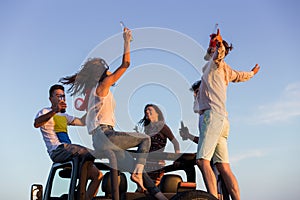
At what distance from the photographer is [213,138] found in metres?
4.47

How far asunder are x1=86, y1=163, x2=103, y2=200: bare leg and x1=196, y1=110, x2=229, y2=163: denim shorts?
909 millimetres

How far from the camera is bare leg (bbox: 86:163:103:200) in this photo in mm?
4266

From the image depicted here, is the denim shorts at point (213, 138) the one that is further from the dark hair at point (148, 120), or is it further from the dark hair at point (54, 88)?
the dark hair at point (54, 88)

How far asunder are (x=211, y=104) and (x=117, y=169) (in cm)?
120

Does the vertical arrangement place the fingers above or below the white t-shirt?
above

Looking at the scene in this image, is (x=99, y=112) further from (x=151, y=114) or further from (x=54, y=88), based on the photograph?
(x=151, y=114)

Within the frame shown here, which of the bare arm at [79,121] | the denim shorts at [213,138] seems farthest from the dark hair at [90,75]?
the denim shorts at [213,138]

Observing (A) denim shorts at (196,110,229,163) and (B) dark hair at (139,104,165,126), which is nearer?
(A) denim shorts at (196,110,229,163)

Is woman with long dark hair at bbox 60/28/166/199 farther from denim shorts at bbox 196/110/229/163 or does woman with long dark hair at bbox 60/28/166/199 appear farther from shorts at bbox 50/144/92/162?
denim shorts at bbox 196/110/229/163

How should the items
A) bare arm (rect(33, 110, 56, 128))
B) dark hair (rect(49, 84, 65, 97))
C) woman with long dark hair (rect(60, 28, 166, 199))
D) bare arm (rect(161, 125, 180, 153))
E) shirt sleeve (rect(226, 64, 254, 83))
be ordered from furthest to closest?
bare arm (rect(161, 125, 180, 153)) → dark hair (rect(49, 84, 65, 97)) → shirt sleeve (rect(226, 64, 254, 83)) → bare arm (rect(33, 110, 56, 128)) → woman with long dark hair (rect(60, 28, 166, 199))

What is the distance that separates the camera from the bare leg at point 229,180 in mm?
4371

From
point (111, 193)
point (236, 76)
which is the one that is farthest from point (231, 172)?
point (111, 193)

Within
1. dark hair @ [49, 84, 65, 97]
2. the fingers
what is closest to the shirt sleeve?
the fingers

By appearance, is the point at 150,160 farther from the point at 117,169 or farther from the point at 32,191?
the point at 32,191
